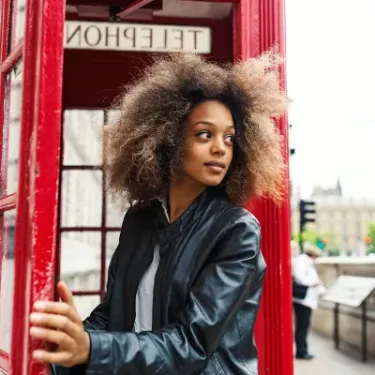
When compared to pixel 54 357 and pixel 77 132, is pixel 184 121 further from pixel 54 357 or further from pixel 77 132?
pixel 77 132

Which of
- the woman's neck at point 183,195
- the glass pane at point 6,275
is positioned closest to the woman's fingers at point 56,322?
the glass pane at point 6,275

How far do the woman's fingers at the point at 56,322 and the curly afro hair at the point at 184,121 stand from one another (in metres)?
0.55

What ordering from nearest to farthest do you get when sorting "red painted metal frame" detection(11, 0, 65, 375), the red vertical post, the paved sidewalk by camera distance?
"red painted metal frame" detection(11, 0, 65, 375) < the red vertical post < the paved sidewalk

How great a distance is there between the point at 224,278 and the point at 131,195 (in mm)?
523

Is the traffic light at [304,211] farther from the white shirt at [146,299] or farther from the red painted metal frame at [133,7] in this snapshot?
the white shirt at [146,299]

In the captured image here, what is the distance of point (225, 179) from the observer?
1.39 metres

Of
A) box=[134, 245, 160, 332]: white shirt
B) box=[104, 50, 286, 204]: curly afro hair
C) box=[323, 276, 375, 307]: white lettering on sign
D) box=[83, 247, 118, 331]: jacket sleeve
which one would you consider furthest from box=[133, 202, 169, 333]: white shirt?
box=[323, 276, 375, 307]: white lettering on sign

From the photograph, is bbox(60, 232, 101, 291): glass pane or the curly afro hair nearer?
the curly afro hair

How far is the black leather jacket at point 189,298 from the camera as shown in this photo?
3.14 ft

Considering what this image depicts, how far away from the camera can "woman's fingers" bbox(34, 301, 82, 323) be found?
899 millimetres

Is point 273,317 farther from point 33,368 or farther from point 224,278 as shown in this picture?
point 33,368

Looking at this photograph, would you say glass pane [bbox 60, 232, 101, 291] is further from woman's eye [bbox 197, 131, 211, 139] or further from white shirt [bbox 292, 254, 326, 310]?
white shirt [bbox 292, 254, 326, 310]

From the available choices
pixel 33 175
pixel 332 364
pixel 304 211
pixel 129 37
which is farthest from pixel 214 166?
pixel 304 211

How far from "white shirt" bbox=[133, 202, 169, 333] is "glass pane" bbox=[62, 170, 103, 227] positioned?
1594 mm
